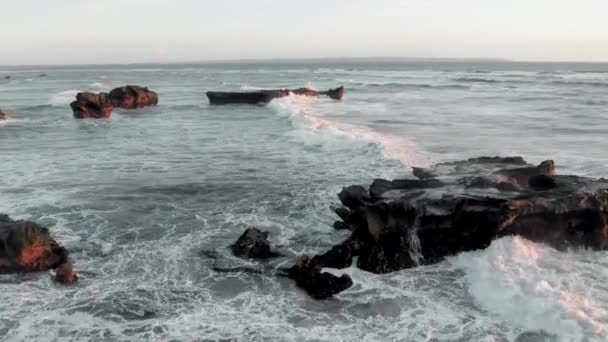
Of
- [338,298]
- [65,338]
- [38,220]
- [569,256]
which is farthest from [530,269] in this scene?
[38,220]

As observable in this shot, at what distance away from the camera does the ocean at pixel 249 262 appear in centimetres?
923

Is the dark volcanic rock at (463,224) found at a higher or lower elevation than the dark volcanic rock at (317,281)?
higher

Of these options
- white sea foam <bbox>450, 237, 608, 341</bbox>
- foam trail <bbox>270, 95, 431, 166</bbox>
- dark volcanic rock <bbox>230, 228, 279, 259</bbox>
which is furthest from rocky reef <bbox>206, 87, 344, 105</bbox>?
white sea foam <bbox>450, 237, 608, 341</bbox>

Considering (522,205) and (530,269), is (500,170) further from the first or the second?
(530,269)

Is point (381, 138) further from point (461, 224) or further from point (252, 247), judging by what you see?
point (252, 247)

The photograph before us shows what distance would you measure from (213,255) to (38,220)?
222 inches

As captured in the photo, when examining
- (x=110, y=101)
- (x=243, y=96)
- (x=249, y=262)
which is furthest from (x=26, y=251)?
(x=243, y=96)

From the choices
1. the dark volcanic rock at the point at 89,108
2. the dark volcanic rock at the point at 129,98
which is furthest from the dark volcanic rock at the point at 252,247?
the dark volcanic rock at the point at 129,98

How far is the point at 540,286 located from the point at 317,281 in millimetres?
3997

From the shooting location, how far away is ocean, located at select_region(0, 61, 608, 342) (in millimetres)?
9227

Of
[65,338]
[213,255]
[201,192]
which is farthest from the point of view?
[201,192]

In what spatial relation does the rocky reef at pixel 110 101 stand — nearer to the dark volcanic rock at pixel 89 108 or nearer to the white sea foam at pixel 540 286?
the dark volcanic rock at pixel 89 108

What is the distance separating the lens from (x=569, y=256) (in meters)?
11.7

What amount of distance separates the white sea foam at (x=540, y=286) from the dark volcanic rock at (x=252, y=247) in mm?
4030
